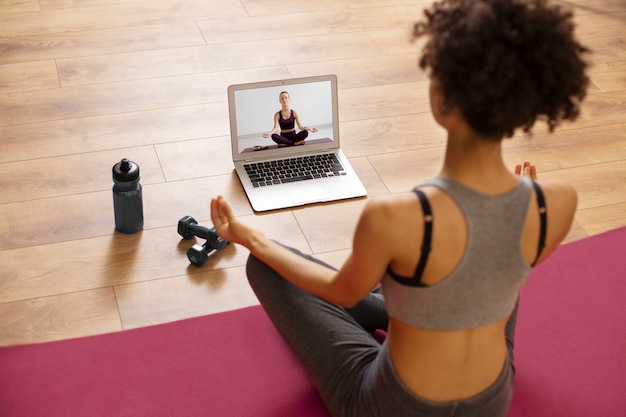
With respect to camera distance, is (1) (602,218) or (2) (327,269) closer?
(2) (327,269)

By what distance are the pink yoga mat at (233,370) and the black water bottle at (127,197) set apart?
0.32 m

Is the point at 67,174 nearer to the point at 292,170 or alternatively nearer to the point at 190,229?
the point at 190,229

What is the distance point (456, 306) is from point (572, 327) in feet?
2.33

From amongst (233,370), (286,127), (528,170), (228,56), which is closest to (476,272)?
(528,170)

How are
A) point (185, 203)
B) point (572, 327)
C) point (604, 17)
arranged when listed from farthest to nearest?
1. point (604, 17)
2. point (185, 203)
3. point (572, 327)

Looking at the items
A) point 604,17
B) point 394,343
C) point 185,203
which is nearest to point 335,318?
point 394,343

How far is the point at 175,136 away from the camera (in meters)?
2.41

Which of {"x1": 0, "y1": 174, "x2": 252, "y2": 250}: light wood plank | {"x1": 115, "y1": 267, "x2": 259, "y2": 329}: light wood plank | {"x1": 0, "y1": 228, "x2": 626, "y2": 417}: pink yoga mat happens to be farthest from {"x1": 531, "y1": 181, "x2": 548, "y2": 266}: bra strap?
{"x1": 0, "y1": 174, "x2": 252, "y2": 250}: light wood plank

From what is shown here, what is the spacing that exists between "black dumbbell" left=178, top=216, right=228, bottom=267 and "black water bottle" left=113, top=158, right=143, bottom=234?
0.10 meters

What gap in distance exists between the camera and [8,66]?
2648 millimetres

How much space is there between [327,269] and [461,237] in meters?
0.29

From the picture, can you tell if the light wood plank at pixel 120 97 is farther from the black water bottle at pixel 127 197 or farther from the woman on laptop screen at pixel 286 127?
the black water bottle at pixel 127 197

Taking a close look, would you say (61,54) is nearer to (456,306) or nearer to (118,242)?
(118,242)

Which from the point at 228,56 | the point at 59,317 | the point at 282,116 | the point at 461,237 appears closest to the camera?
the point at 461,237
